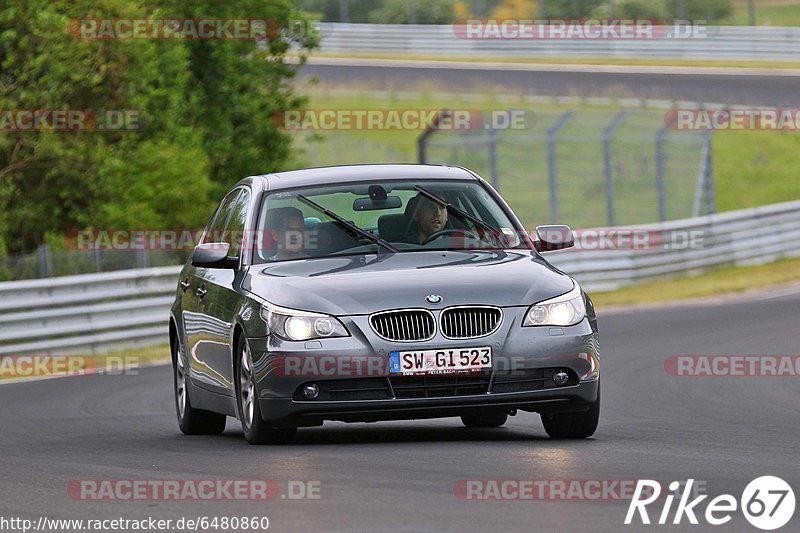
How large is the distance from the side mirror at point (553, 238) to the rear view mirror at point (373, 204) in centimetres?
89

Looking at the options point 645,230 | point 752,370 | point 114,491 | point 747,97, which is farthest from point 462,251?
point 747,97

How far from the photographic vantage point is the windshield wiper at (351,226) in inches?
415

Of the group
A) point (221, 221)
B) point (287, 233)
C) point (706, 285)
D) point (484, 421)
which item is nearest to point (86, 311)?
point (221, 221)

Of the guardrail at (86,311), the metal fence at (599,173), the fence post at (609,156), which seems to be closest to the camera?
the guardrail at (86,311)

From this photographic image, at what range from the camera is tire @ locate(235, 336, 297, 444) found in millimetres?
9852

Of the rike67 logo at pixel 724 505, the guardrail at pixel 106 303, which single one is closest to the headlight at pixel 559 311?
the rike67 logo at pixel 724 505

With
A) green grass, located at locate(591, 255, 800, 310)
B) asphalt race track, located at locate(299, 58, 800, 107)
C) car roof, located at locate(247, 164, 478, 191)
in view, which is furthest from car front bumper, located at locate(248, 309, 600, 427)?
asphalt race track, located at locate(299, 58, 800, 107)

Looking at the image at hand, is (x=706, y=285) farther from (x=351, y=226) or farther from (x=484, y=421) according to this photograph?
(x=351, y=226)

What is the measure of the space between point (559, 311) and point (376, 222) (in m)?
1.45

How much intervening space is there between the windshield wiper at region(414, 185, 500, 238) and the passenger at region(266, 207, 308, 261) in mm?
752

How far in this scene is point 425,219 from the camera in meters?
10.7

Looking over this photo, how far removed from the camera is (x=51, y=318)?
21344 millimetres

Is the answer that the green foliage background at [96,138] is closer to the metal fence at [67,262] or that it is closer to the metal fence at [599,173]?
the metal fence at [67,262]

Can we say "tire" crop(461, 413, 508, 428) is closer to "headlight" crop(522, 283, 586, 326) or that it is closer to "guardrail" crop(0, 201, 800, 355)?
"headlight" crop(522, 283, 586, 326)
